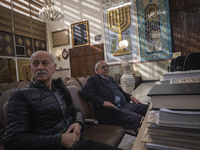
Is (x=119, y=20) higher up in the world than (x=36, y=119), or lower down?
higher up

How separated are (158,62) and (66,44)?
5901 millimetres

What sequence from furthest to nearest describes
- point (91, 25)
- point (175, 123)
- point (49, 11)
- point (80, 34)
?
point (80, 34) → point (91, 25) → point (49, 11) → point (175, 123)

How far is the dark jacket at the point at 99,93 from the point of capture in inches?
64.9

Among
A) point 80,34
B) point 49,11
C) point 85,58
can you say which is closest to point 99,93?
point 49,11

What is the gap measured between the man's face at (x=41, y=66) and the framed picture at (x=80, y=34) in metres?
8.07

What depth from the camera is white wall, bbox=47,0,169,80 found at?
7.83 m

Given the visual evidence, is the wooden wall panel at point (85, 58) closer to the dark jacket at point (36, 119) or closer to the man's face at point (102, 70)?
the man's face at point (102, 70)

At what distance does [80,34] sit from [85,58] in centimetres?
156

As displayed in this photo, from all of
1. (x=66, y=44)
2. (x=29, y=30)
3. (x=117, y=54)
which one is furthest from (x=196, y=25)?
(x=29, y=30)

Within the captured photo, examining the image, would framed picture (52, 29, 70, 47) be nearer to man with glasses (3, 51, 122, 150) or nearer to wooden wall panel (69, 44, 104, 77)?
wooden wall panel (69, 44, 104, 77)

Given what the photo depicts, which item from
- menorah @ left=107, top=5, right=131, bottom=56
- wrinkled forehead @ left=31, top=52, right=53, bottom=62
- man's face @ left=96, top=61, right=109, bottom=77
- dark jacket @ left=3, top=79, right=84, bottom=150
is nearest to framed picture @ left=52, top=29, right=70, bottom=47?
menorah @ left=107, top=5, right=131, bottom=56

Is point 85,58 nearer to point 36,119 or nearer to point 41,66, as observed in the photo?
point 41,66

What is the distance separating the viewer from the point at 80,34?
9.17 meters

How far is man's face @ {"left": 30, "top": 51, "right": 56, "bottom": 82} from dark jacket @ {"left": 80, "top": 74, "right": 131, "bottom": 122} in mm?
599
